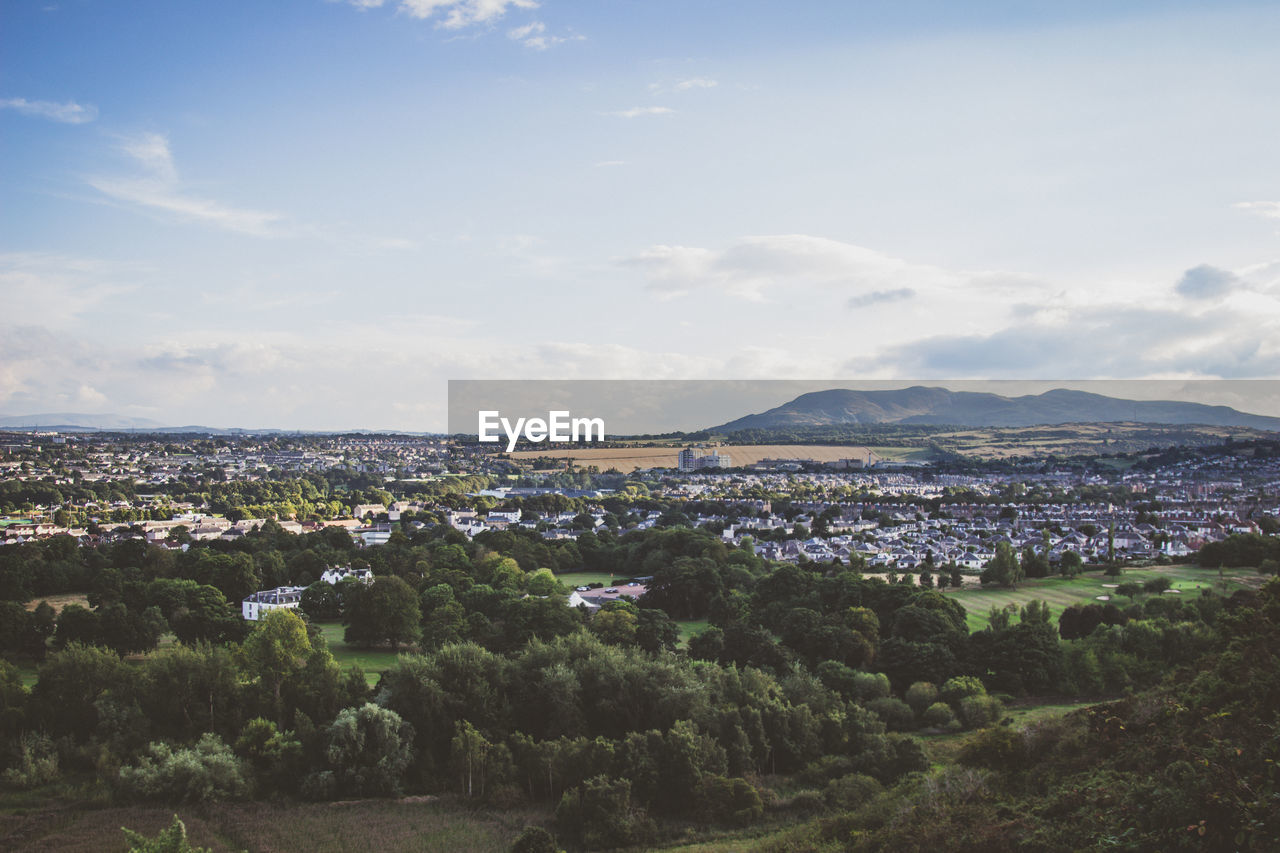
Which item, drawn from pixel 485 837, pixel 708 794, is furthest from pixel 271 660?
pixel 708 794

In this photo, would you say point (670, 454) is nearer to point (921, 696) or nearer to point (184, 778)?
point (921, 696)

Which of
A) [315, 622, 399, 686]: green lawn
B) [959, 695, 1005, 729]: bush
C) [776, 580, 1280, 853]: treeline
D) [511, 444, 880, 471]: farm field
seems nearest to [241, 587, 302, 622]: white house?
[315, 622, 399, 686]: green lawn

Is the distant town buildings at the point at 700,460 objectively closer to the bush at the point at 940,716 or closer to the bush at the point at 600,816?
the bush at the point at 940,716

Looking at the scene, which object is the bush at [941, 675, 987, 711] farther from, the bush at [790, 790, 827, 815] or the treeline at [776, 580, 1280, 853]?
the bush at [790, 790, 827, 815]

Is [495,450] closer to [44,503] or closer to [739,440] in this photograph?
[739,440]

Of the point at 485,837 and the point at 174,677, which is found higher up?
the point at 174,677

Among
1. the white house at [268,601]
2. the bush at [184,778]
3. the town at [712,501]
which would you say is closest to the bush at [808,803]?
the bush at [184,778]
